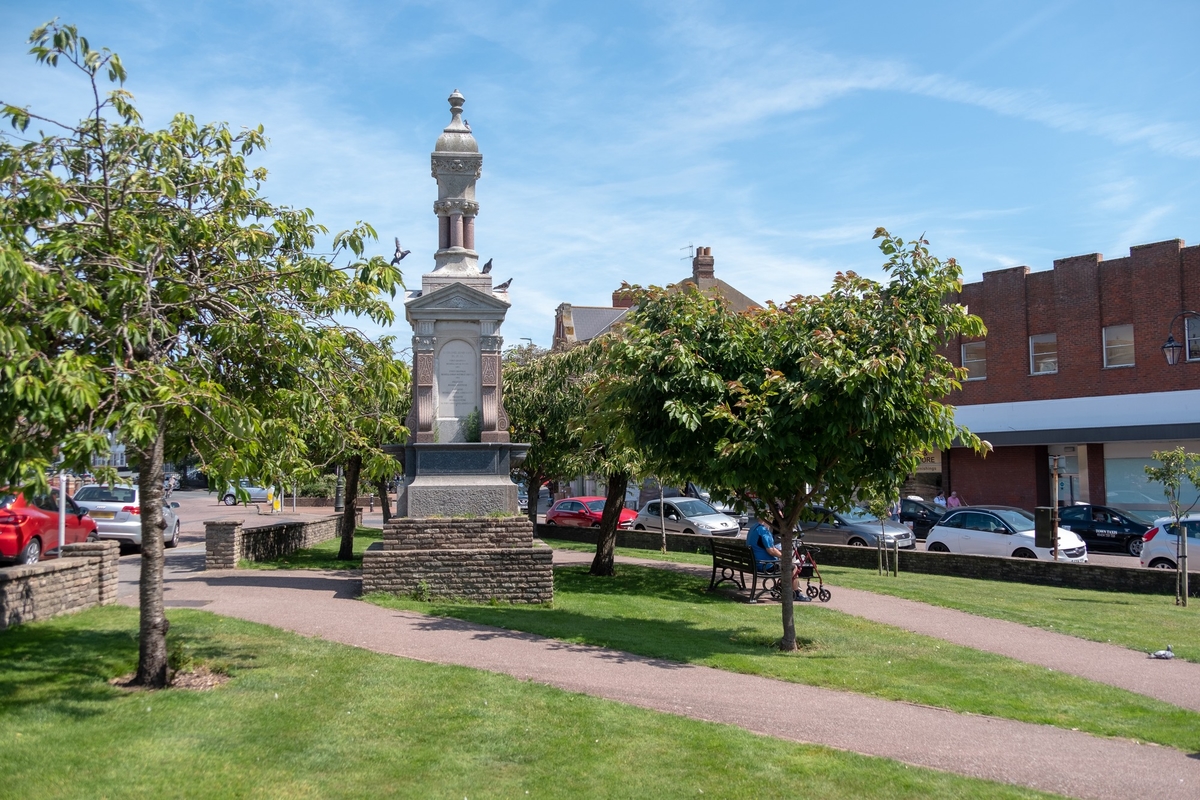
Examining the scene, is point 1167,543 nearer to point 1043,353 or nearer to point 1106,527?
point 1106,527

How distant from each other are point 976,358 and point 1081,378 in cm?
422

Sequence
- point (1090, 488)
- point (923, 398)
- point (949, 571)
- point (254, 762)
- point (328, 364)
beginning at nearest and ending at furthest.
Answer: point (254, 762) → point (328, 364) → point (923, 398) → point (949, 571) → point (1090, 488)

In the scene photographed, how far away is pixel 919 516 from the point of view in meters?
32.9

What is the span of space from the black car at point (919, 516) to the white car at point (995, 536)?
717 cm

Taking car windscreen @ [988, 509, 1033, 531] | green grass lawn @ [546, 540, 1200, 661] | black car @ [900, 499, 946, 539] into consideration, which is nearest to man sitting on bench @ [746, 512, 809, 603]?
green grass lawn @ [546, 540, 1200, 661]

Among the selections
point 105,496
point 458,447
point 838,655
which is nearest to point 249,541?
point 105,496

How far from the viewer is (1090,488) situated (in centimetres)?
3459

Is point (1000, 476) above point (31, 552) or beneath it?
above

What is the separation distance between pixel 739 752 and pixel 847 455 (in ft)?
16.8

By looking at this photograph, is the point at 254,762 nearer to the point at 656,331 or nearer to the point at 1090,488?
the point at 656,331

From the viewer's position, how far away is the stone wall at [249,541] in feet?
58.7

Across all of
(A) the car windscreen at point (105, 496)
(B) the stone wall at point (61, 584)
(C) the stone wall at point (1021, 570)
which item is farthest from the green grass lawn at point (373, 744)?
(A) the car windscreen at point (105, 496)

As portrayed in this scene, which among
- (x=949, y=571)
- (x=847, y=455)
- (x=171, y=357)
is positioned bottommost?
(x=949, y=571)

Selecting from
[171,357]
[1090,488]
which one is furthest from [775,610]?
[1090,488]
